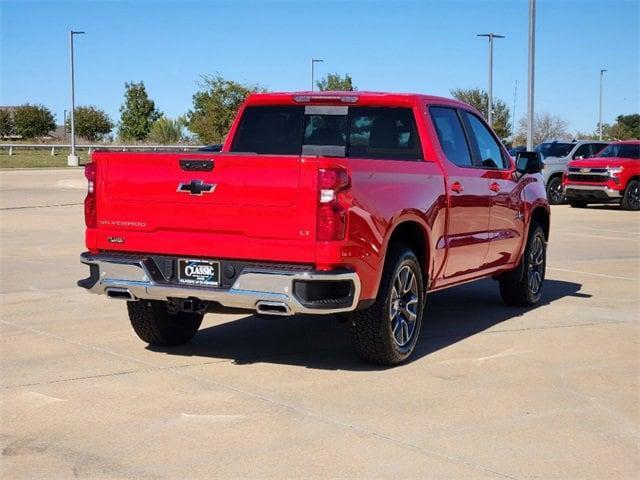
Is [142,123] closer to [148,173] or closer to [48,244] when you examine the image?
[48,244]

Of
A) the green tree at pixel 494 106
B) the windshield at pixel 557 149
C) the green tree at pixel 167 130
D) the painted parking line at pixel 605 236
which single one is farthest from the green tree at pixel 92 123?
the painted parking line at pixel 605 236

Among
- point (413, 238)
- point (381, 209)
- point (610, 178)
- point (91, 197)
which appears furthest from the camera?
point (610, 178)

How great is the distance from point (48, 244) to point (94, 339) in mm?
7569

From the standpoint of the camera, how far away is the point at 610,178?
2688cm

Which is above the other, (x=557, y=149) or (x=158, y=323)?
(x=557, y=149)

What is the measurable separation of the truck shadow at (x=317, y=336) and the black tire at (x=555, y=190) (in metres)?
19.4

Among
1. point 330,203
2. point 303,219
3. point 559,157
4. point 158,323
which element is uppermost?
point 559,157

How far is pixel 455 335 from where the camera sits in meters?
8.59

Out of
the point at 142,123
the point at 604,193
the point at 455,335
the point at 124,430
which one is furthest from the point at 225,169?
the point at 142,123

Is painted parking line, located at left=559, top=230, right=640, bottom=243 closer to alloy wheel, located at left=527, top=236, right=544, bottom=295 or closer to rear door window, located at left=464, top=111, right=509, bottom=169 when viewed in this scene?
alloy wheel, located at left=527, top=236, right=544, bottom=295

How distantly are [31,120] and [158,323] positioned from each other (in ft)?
305

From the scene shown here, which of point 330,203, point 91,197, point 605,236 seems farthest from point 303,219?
point 605,236

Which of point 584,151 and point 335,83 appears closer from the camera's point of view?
point 584,151

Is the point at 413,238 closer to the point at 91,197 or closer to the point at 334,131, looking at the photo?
the point at 334,131
